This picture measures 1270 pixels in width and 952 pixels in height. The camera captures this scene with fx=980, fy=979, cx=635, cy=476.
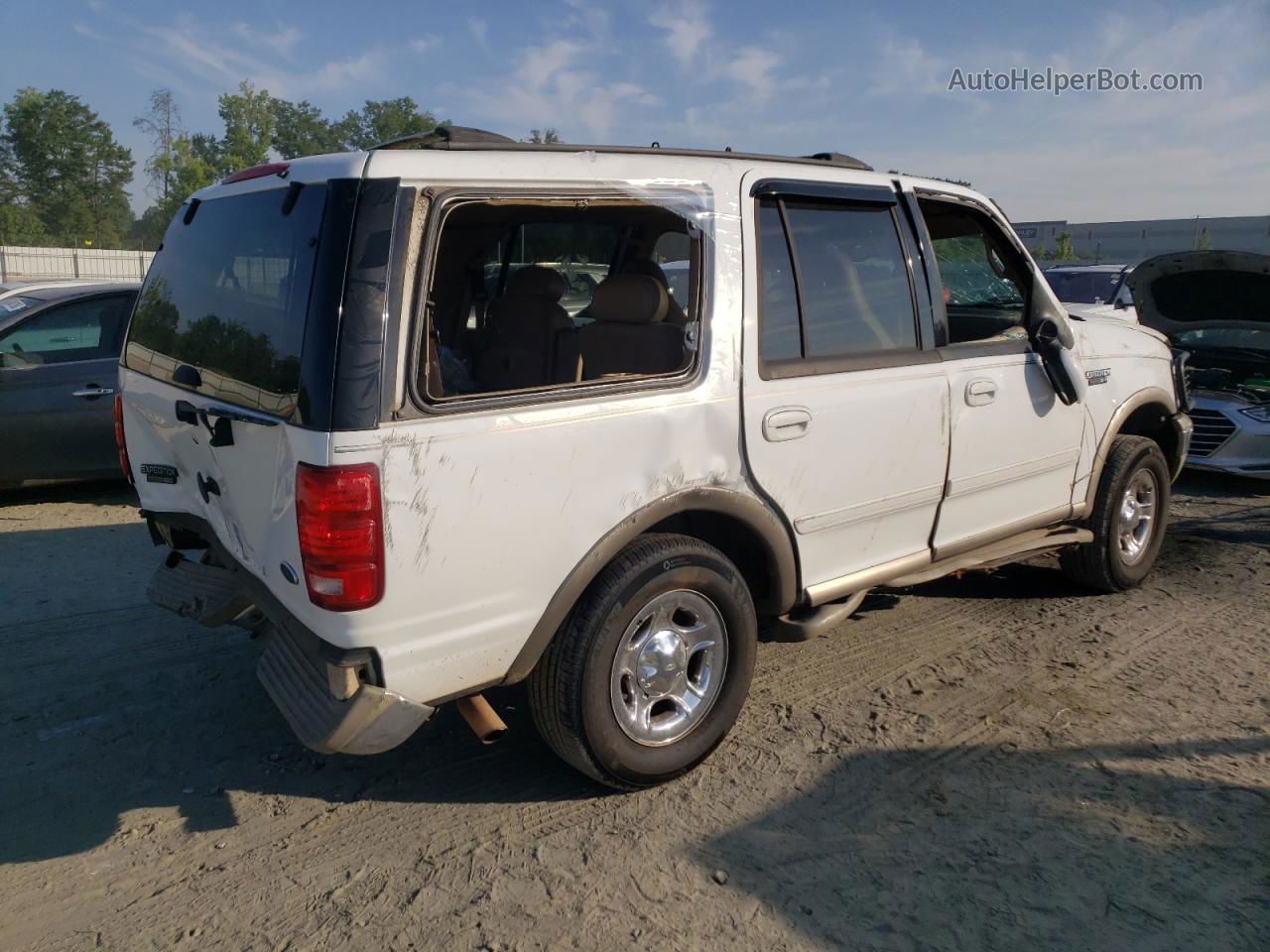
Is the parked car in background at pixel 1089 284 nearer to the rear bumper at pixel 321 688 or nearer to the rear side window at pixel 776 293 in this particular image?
the rear side window at pixel 776 293

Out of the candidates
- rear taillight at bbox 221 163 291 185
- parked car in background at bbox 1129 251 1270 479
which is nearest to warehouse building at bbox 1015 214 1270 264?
parked car in background at bbox 1129 251 1270 479

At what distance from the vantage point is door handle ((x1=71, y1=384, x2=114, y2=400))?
676 centimetres

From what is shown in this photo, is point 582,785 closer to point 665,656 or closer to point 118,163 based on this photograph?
point 665,656

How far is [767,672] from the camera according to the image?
4305 millimetres

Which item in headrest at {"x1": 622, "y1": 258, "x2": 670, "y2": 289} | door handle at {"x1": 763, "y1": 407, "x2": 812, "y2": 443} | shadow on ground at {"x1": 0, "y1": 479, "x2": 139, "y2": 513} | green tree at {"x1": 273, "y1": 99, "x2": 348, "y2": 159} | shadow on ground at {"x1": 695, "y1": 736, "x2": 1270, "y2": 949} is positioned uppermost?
green tree at {"x1": 273, "y1": 99, "x2": 348, "y2": 159}

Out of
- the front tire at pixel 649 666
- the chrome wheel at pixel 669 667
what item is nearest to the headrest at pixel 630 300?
the front tire at pixel 649 666

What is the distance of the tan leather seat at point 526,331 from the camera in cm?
400

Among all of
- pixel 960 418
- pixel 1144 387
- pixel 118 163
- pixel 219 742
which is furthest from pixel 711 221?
pixel 118 163

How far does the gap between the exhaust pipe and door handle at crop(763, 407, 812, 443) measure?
1280mm

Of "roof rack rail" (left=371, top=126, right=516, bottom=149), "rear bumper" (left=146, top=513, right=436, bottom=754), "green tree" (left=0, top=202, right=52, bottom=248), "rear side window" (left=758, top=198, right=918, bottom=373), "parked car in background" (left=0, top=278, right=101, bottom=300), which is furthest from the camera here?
"green tree" (left=0, top=202, right=52, bottom=248)

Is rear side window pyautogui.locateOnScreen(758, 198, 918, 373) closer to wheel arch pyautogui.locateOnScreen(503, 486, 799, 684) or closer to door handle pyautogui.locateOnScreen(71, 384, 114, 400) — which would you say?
wheel arch pyautogui.locateOnScreen(503, 486, 799, 684)

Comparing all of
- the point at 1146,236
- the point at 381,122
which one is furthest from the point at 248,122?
the point at 1146,236

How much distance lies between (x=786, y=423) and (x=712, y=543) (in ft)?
1.85

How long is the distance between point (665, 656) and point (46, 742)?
2338 millimetres
